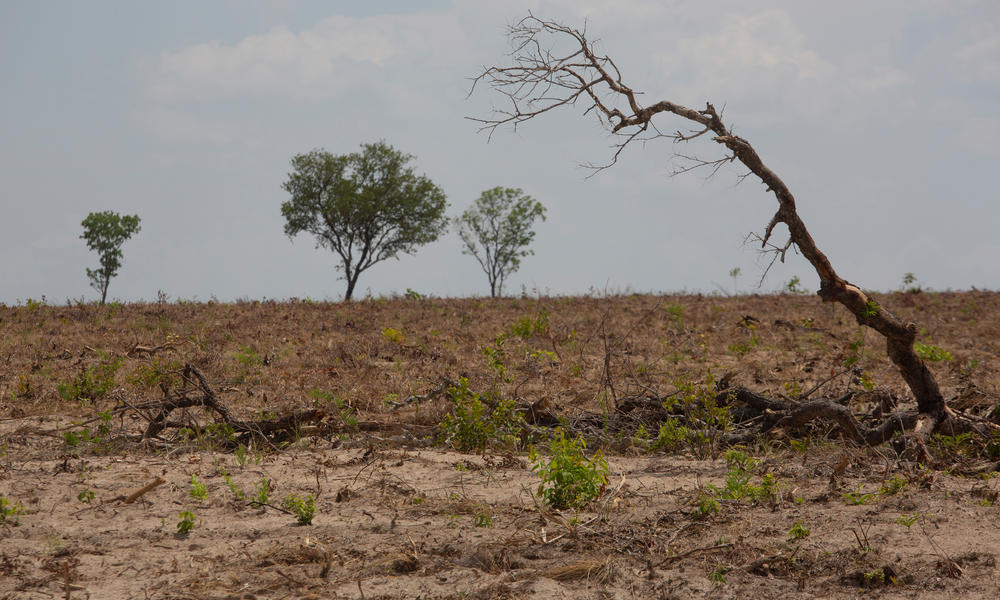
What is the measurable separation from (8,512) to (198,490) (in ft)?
3.77

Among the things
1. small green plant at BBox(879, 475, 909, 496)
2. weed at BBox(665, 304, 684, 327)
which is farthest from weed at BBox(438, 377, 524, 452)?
weed at BBox(665, 304, 684, 327)

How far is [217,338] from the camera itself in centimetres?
1348

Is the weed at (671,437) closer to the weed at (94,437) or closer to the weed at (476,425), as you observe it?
the weed at (476,425)

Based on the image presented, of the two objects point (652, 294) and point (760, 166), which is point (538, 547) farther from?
point (652, 294)

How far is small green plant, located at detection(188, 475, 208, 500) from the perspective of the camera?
17.9ft

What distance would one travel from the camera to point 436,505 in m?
5.37

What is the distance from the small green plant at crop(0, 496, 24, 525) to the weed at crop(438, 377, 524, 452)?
3525 mm

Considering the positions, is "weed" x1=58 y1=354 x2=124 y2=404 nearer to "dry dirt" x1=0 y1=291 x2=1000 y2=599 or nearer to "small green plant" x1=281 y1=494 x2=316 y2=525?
"dry dirt" x1=0 y1=291 x2=1000 y2=599

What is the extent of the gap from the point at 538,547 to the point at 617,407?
4.18m

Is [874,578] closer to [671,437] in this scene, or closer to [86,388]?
[671,437]

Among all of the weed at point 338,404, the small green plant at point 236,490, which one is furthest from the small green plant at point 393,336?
the small green plant at point 236,490

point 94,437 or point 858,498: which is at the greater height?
point 858,498

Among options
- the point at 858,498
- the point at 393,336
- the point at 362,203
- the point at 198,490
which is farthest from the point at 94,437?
the point at 362,203

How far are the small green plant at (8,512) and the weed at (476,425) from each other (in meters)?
3.52
